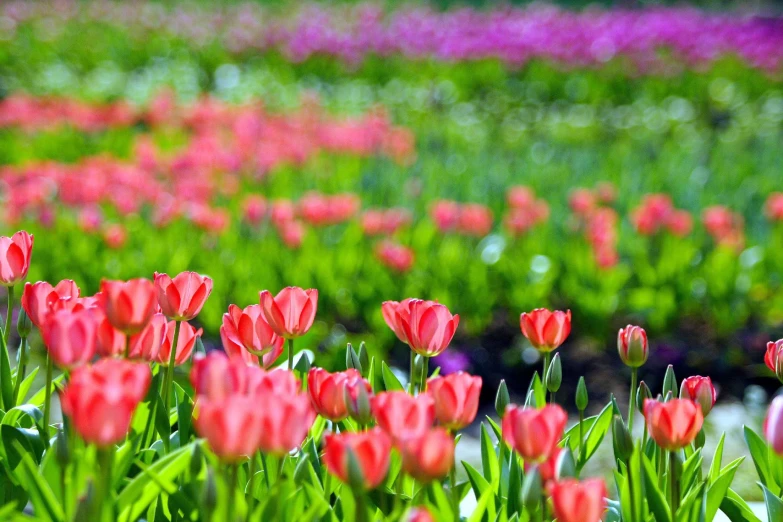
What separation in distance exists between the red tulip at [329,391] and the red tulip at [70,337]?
0.28 meters

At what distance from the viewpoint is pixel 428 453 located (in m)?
0.93

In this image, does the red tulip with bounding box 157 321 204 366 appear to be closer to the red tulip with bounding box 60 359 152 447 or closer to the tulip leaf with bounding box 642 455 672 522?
the red tulip with bounding box 60 359 152 447

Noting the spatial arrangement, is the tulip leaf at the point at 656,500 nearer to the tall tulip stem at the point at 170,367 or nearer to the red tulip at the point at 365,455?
the red tulip at the point at 365,455

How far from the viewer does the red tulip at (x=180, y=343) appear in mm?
1322

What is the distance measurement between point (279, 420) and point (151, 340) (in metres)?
0.41

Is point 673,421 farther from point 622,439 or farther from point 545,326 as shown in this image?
point 545,326

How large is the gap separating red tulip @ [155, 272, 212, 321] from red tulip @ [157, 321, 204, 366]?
0.17 ft

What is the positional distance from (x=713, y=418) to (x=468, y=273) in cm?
103

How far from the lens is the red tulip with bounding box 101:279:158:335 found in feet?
3.53

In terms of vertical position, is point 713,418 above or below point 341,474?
below

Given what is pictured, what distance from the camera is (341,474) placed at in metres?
0.94

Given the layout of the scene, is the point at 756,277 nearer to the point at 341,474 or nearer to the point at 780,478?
the point at 780,478

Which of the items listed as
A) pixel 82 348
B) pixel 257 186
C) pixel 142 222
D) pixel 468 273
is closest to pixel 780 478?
pixel 82 348

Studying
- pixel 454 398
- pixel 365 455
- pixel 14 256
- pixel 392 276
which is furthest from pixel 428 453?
pixel 392 276
